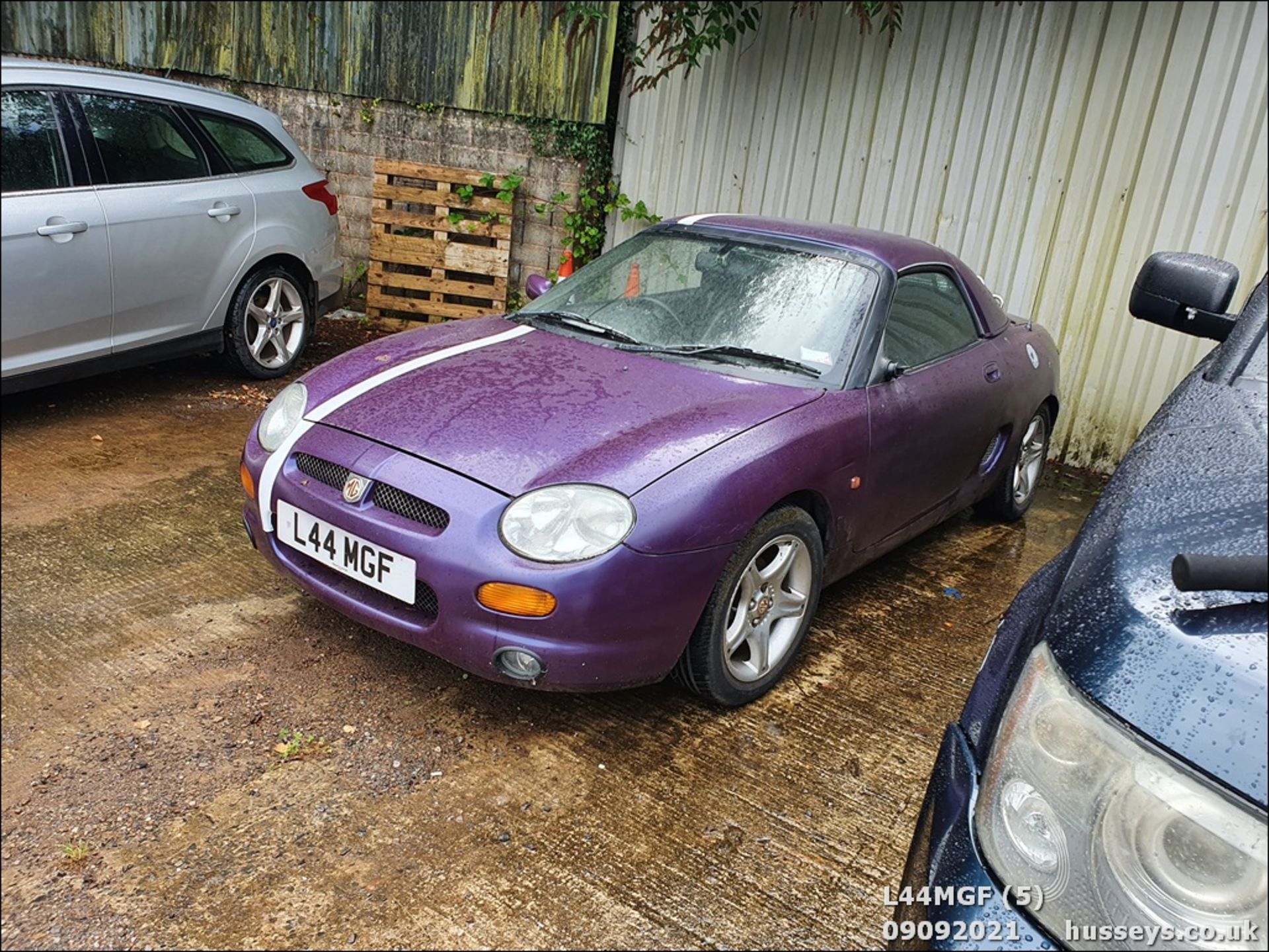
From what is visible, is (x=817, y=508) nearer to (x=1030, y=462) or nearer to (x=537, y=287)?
(x=537, y=287)

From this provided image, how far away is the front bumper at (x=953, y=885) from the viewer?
4.48 ft

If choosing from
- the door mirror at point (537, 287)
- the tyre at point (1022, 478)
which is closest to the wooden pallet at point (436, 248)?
the door mirror at point (537, 287)

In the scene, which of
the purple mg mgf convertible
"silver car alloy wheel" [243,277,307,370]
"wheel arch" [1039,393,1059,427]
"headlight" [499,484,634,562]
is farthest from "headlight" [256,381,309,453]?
"wheel arch" [1039,393,1059,427]

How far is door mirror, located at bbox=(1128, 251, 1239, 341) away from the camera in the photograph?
102 inches

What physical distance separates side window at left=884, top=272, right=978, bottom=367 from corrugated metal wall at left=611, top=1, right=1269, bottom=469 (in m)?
1.77

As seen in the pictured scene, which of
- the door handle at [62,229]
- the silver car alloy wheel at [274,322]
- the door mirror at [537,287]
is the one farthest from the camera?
the door mirror at [537,287]

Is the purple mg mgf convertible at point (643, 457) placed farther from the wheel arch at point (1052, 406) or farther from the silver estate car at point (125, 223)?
the wheel arch at point (1052, 406)

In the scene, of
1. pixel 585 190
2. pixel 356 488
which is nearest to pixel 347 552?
pixel 356 488

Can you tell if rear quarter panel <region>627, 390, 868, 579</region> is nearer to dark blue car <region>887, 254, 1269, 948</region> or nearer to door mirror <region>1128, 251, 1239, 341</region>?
door mirror <region>1128, 251, 1239, 341</region>

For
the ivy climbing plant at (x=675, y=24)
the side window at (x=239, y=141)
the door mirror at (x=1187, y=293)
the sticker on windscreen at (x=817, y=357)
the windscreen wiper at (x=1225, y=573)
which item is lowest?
the sticker on windscreen at (x=817, y=357)

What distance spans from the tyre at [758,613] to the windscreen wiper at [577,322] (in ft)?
2.90

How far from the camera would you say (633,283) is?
3.72 meters

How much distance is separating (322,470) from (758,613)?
1.34 meters

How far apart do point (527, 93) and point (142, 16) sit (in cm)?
547
